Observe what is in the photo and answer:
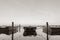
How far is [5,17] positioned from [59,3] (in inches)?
132

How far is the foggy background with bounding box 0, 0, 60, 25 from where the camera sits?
234 inches

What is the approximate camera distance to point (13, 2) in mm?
6035

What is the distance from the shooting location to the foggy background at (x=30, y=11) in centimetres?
595

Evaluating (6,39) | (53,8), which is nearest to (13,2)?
(53,8)

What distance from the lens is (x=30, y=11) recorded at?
617cm

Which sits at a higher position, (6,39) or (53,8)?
(53,8)

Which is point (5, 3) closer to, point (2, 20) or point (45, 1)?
point (2, 20)

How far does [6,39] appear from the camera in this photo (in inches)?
135

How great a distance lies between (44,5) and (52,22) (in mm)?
1161

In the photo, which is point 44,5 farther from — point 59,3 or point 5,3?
point 5,3

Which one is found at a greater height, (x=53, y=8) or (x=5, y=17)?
→ (x=53, y=8)

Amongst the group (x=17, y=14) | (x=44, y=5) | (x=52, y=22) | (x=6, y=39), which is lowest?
(x=6, y=39)

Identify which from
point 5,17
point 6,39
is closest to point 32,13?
point 5,17

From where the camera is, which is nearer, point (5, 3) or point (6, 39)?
point (6, 39)
